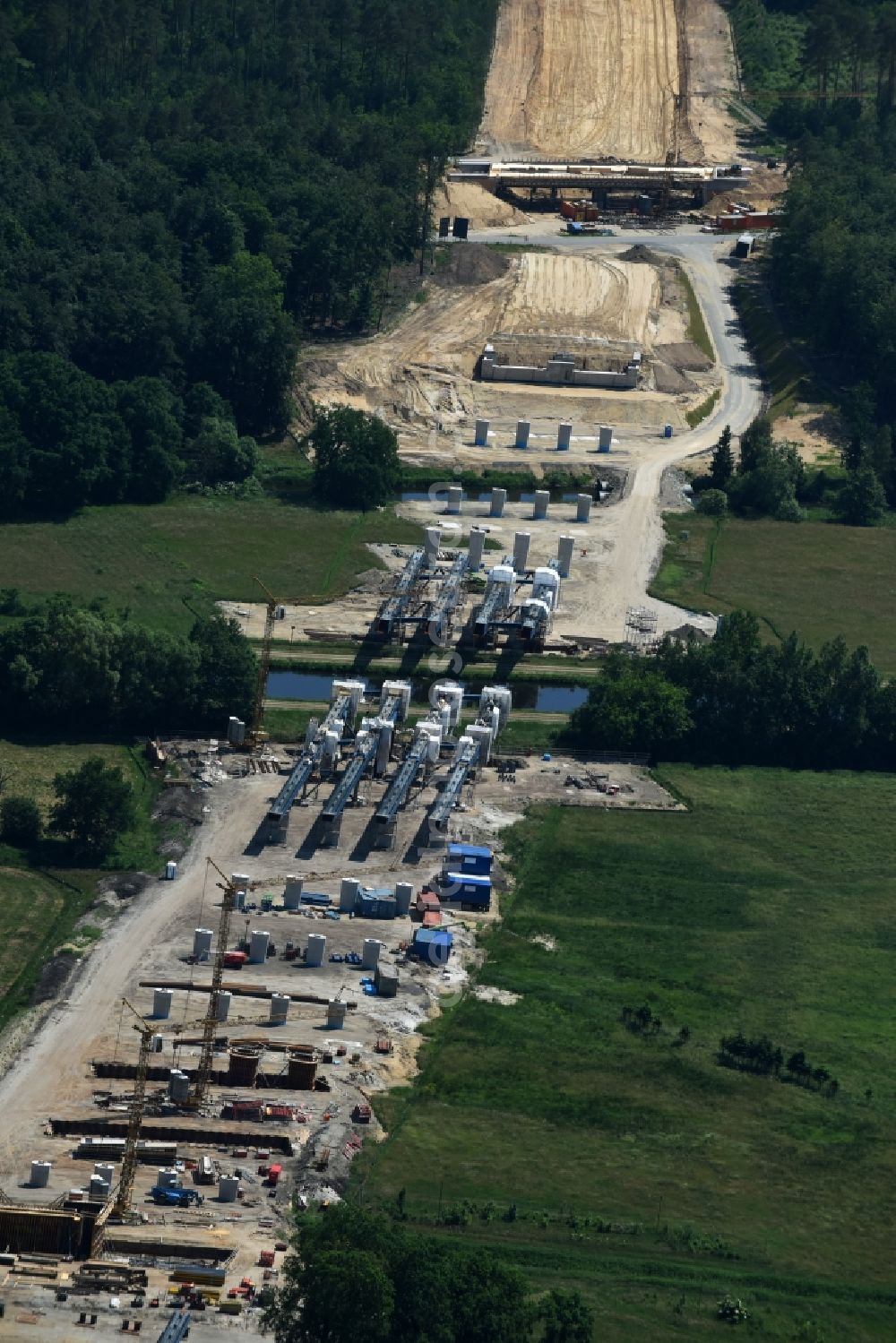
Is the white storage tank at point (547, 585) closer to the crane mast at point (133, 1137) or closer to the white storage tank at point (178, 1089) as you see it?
the white storage tank at point (178, 1089)

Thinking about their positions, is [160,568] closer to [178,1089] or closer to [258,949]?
[258,949]

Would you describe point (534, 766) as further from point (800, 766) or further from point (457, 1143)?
point (457, 1143)

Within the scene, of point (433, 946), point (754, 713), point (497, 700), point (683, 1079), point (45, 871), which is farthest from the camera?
point (497, 700)

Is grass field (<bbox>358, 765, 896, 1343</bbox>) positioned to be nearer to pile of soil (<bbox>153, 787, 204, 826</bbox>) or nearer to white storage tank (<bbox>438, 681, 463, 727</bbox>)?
white storage tank (<bbox>438, 681, 463, 727</bbox>)

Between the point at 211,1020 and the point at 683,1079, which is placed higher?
the point at 211,1020

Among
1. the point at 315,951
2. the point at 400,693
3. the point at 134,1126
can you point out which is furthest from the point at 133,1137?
the point at 400,693

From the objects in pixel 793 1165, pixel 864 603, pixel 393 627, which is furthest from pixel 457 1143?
pixel 864 603
